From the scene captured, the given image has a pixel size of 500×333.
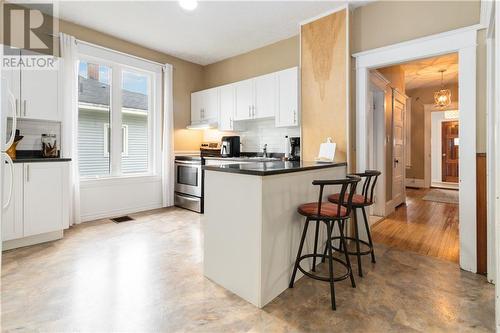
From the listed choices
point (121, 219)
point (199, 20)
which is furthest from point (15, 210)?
point (199, 20)

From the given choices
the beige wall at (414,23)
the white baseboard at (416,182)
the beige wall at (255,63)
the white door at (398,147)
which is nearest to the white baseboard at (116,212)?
the beige wall at (255,63)

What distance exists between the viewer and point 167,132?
15.8 feet

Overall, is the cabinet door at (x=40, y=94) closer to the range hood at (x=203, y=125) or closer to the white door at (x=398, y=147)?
the range hood at (x=203, y=125)

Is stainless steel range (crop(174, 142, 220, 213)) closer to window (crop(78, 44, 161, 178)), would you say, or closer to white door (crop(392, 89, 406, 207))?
window (crop(78, 44, 161, 178))

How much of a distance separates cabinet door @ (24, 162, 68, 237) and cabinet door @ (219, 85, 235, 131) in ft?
8.25

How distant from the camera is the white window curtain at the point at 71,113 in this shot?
3.58 m

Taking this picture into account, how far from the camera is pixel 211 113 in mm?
5012

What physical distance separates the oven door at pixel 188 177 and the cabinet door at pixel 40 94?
2012 millimetres

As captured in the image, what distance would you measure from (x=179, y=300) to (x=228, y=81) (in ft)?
13.5

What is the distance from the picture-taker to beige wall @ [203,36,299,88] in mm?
4133

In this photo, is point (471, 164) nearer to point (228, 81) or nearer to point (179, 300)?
point (179, 300)

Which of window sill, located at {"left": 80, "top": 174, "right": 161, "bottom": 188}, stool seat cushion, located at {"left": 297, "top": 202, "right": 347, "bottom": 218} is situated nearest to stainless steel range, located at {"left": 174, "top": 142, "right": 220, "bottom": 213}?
window sill, located at {"left": 80, "top": 174, "right": 161, "bottom": 188}

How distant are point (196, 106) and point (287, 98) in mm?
2180

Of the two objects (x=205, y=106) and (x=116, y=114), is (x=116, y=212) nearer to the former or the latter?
(x=116, y=114)
